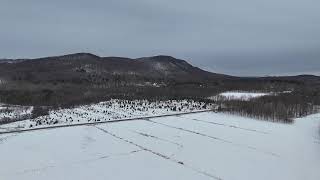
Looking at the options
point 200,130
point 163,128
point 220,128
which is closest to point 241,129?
point 220,128

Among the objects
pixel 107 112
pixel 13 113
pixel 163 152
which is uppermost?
pixel 107 112

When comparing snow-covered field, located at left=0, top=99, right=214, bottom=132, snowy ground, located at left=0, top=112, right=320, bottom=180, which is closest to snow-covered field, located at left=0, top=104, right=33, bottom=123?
snow-covered field, located at left=0, top=99, right=214, bottom=132

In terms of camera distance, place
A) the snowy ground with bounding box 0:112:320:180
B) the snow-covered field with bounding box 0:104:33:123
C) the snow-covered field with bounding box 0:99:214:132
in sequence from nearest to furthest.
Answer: the snowy ground with bounding box 0:112:320:180 < the snow-covered field with bounding box 0:99:214:132 < the snow-covered field with bounding box 0:104:33:123

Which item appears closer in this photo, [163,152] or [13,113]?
[163,152]

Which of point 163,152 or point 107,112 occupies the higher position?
point 107,112

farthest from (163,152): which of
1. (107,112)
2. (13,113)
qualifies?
(13,113)

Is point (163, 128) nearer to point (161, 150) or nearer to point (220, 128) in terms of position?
point (220, 128)

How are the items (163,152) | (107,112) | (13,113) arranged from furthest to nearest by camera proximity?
1. (13,113)
2. (107,112)
3. (163,152)

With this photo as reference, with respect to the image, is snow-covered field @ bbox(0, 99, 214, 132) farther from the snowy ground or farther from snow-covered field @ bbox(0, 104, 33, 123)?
the snowy ground

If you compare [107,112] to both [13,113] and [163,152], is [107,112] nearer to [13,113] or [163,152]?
[13,113]
